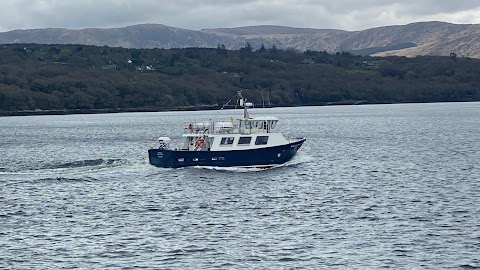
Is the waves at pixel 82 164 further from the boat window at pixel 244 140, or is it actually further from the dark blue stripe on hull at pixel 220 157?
the boat window at pixel 244 140

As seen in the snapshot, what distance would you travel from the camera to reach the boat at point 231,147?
80.2 m

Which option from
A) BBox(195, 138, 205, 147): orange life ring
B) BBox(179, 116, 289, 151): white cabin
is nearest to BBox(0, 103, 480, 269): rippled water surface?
BBox(179, 116, 289, 151): white cabin

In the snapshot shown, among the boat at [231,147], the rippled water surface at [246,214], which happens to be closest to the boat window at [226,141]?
the boat at [231,147]

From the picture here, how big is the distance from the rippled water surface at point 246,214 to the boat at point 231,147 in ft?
4.77

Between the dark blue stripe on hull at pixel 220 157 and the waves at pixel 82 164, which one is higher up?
the dark blue stripe on hull at pixel 220 157

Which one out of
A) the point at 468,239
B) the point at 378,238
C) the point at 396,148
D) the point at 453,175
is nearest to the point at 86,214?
the point at 378,238

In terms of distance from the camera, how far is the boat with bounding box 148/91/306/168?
80188 millimetres

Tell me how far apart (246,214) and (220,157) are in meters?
24.5

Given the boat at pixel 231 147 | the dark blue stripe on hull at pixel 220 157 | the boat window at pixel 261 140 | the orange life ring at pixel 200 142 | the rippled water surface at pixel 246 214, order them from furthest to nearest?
the orange life ring at pixel 200 142, the boat window at pixel 261 140, the boat at pixel 231 147, the dark blue stripe on hull at pixel 220 157, the rippled water surface at pixel 246 214

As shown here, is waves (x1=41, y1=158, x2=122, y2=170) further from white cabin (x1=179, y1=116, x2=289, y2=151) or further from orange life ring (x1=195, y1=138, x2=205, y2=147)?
orange life ring (x1=195, y1=138, x2=205, y2=147)

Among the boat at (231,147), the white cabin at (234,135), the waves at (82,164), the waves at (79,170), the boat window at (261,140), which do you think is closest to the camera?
the waves at (79,170)

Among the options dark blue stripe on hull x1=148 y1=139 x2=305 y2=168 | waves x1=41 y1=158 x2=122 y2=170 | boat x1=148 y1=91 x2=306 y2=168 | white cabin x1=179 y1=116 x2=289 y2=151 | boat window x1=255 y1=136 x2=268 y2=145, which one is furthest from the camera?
waves x1=41 y1=158 x2=122 y2=170

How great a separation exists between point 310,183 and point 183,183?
10530mm

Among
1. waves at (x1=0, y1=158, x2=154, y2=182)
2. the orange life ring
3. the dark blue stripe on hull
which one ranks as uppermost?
the orange life ring
